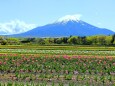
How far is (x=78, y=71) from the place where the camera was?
2158 cm

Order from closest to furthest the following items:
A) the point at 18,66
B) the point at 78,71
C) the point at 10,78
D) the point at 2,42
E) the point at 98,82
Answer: the point at 98,82
the point at 10,78
the point at 78,71
the point at 18,66
the point at 2,42

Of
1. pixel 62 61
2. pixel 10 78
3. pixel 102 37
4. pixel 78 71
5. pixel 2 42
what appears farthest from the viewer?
pixel 102 37

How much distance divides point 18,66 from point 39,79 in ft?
19.8

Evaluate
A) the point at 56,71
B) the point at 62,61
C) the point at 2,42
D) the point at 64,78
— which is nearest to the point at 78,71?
the point at 56,71

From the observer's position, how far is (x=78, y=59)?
94.7 feet

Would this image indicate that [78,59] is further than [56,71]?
Yes

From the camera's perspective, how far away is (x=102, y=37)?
15250cm

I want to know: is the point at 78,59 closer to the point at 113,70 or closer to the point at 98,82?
the point at 113,70

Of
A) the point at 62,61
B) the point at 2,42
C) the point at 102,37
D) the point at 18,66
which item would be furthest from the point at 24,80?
the point at 102,37

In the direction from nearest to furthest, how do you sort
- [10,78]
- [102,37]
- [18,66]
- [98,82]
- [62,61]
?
1. [98,82]
2. [10,78]
3. [18,66]
4. [62,61]
5. [102,37]

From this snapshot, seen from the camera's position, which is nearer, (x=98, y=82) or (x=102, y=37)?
(x=98, y=82)

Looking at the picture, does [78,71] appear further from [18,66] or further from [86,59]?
[86,59]

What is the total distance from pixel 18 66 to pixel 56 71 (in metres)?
3.25

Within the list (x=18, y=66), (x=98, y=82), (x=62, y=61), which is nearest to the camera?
(x=98, y=82)
